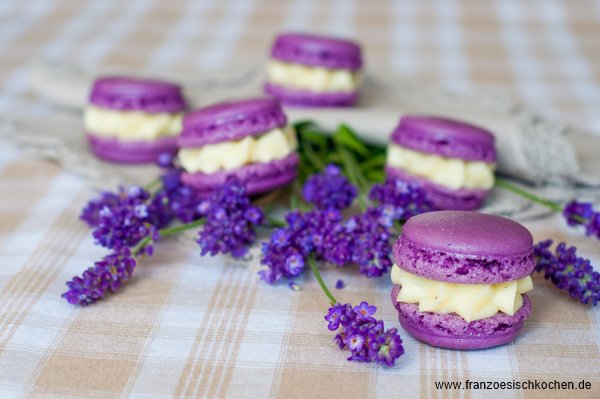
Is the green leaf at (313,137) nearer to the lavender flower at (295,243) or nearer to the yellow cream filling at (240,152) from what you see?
the yellow cream filling at (240,152)

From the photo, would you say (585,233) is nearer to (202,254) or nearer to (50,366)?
(202,254)

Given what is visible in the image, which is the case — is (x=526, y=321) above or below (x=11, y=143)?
above

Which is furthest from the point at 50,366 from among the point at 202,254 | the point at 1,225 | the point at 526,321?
the point at 526,321

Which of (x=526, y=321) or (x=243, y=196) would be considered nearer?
(x=526, y=321)

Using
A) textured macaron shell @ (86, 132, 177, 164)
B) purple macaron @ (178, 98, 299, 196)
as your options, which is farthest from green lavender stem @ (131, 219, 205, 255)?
textured macaron shell @ (86, 132, 177, 164)

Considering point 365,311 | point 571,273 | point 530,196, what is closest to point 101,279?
point 365,311
